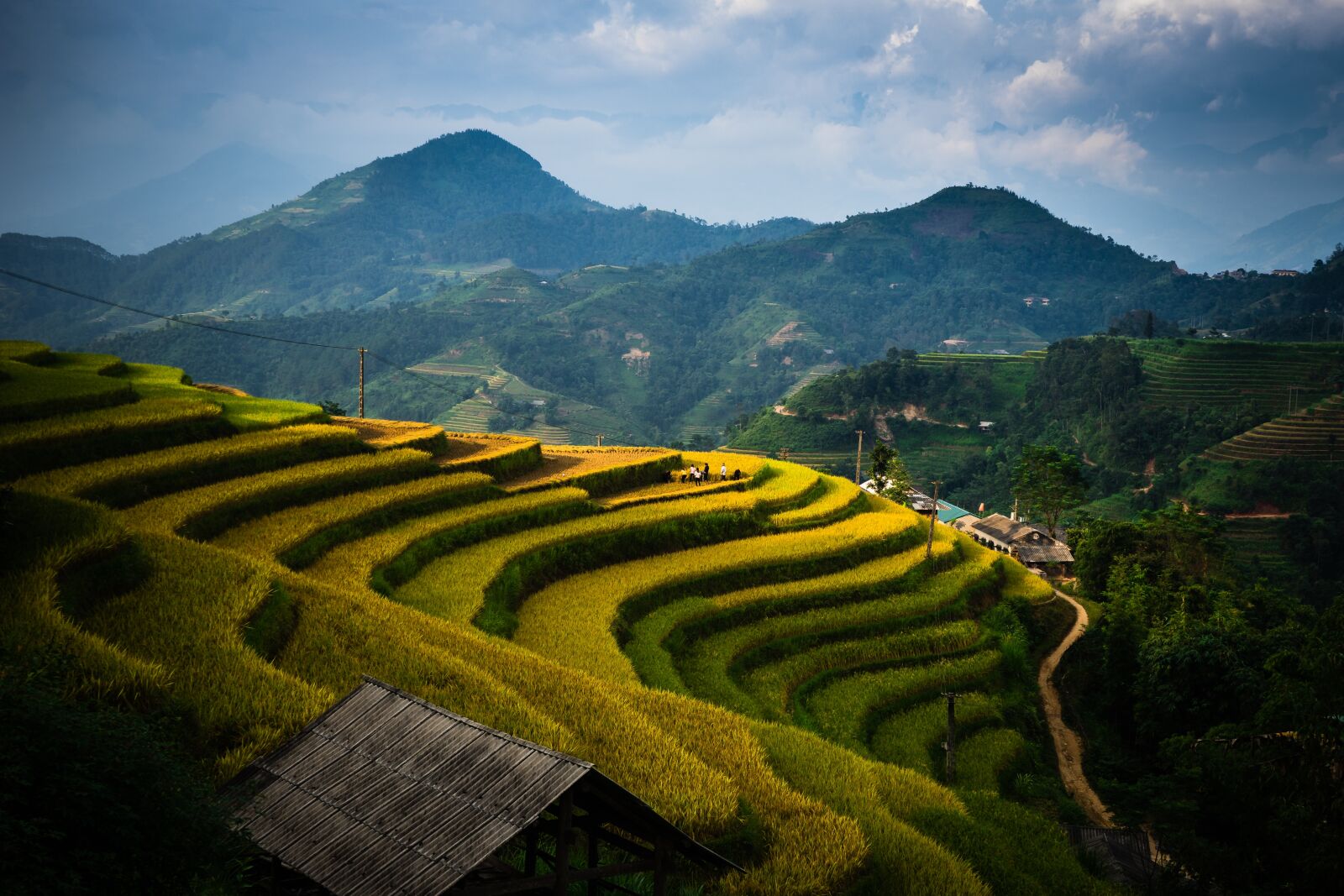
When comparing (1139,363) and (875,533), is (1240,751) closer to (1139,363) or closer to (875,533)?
(875,533)

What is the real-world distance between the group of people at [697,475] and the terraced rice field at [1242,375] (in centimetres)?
5429

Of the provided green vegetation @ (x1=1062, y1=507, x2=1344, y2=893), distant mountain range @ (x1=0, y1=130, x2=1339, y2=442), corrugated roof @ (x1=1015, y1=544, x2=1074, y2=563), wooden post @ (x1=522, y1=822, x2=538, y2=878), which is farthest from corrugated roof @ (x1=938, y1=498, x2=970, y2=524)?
distant mountain range @ (x1=0, y1=130, x2=1339, y2=442)

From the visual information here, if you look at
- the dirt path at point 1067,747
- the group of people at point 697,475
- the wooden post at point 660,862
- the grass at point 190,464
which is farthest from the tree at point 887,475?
the wooden post at point 660,862

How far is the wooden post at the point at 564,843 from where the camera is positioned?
215 inches

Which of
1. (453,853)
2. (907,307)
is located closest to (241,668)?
(453,853)

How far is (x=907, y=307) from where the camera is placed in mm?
191875

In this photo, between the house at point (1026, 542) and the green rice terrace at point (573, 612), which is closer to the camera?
the green rice terrace at point (573, 612)

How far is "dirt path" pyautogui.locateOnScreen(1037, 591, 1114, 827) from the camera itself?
17969mm

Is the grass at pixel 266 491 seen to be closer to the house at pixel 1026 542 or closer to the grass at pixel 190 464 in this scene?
the grass at pixel 190 464

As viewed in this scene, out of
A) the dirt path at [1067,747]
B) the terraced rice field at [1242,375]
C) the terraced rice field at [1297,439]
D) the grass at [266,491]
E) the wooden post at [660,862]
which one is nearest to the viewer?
the wooden post at [660,862]

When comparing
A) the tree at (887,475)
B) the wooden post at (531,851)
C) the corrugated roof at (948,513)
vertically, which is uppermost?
the wooden post at (531,851)

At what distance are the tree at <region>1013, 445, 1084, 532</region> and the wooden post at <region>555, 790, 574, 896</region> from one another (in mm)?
43070

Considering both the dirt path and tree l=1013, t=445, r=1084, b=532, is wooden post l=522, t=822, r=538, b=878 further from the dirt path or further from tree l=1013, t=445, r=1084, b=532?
tree l=1013, t=445, r=1084, b=532

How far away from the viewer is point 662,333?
159625mm
